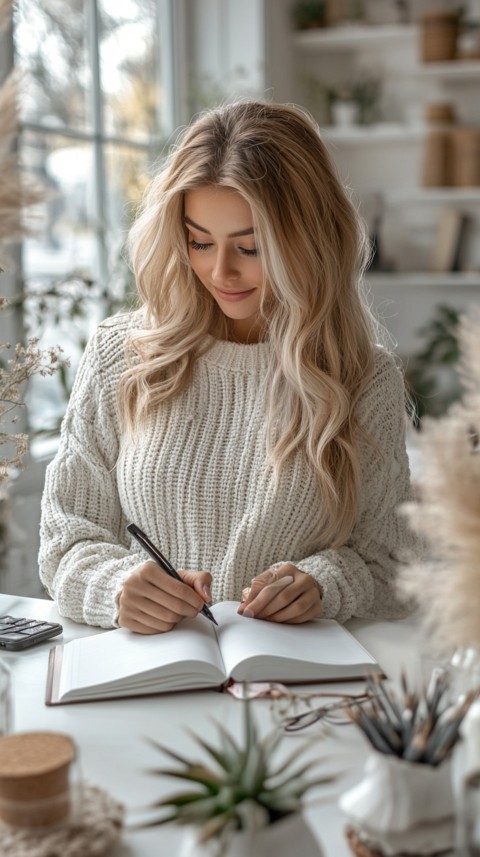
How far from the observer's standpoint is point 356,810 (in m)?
0.80

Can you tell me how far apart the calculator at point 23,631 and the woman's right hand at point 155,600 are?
0.31 feet

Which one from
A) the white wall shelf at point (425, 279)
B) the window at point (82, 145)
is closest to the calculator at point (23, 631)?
the window at point (82, 145)

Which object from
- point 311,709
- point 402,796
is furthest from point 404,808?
point 311,709

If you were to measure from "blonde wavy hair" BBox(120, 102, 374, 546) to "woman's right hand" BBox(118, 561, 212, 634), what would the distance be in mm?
375

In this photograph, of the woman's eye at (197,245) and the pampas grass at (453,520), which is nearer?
Answer: the pampas grass at (453,520)

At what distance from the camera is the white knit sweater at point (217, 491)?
1.68 m

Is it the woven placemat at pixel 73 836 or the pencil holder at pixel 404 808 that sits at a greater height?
the pencil holder at pixel 404 808

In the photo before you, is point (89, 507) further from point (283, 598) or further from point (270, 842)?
point (270, 842)

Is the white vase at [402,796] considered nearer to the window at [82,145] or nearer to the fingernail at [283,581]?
the fingernail at [283,581]

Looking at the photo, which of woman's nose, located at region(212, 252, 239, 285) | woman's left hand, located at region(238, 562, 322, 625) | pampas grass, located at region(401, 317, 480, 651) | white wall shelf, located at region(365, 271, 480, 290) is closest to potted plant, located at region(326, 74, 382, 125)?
white wall shelf, located at region(365, 271, 480, 290)

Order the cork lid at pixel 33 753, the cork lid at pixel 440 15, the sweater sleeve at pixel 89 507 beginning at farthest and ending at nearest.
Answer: the cork lid at pixel 440 15 < the sweater sleeve at pixel 89 507 < the cork lid at pixel 33 753

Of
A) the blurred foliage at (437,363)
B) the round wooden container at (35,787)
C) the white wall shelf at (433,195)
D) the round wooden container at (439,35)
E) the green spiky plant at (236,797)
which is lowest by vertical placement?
the blurred foliage at (437,363)

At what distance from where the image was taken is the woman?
5.46ft

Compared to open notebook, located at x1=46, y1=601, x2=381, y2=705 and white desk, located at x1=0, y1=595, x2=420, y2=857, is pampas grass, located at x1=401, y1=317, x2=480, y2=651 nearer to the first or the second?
white desk, located at x1=0, y1=595, x2=420, y2=857
